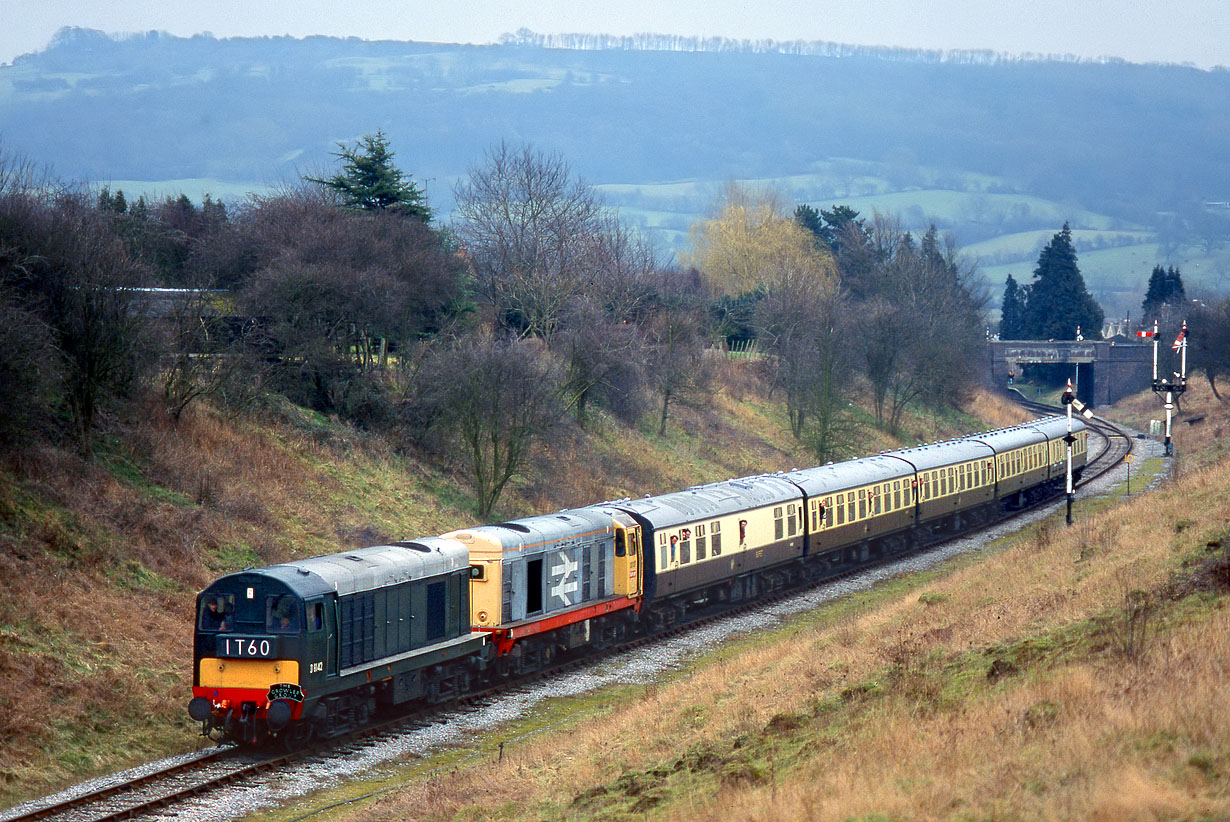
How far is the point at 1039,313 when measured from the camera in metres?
136

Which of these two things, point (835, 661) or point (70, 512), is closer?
point (835, 661)

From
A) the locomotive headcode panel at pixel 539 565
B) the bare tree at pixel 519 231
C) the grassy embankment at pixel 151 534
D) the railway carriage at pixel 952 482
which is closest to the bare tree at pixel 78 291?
the grassy embankment at pixel 151 534

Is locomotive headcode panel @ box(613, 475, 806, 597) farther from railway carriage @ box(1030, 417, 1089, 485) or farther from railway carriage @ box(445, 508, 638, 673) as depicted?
railway carriage @ box(1030, 417, 1089, 485)

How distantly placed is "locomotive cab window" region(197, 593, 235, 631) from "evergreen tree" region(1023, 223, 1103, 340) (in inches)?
4902

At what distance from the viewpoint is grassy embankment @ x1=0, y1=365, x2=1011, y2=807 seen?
69.5ft

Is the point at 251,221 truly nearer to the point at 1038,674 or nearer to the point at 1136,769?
the point at 1038,674

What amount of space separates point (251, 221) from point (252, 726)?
30708mm

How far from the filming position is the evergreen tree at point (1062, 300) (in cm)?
13212

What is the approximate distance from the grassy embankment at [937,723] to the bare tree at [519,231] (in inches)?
1398

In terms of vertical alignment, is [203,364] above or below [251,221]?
below

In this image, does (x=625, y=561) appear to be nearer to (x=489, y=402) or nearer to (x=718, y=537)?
(x=718, y=537)

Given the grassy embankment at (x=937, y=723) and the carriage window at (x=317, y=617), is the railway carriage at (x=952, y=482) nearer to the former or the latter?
the grassy embankment at (x=937, y=723)

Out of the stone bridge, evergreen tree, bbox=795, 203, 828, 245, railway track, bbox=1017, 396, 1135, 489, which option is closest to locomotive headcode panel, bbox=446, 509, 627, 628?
railway track, bbox=1017, 396, 1135, 489

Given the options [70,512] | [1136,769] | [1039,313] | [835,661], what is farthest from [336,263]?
[1039,313]
